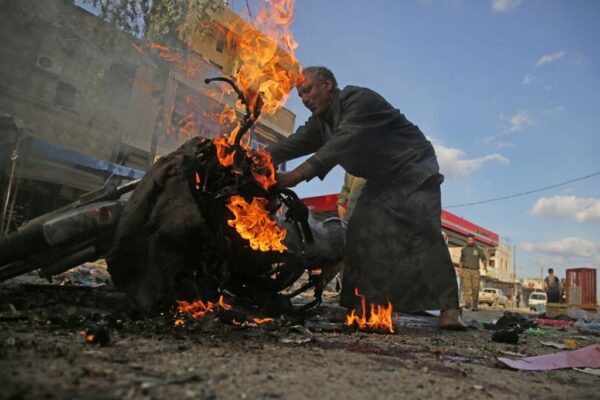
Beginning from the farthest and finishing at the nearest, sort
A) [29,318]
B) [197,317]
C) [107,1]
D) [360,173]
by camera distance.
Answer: [107,1]
[360,173]
[197,317]
[29,318]

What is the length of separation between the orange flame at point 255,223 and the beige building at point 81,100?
7.46 metres

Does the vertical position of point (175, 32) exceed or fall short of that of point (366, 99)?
it exceeds it

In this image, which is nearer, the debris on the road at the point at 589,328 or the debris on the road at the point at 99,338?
the debris on the road at the point at 99,338

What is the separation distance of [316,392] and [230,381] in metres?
0.30

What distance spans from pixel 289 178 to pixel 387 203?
1.12 meters

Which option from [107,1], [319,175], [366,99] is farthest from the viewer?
[107,1]

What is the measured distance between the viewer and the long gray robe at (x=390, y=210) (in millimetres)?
3467

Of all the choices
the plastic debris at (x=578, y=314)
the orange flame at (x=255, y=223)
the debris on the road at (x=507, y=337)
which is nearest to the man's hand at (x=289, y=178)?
the orange flame at (x=255, y=223)

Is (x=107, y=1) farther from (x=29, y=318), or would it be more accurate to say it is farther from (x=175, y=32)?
(x=29, y=318)

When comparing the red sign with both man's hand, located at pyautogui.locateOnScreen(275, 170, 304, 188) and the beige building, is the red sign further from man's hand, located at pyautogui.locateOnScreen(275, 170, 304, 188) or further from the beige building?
man's hand, located at pyautogui.locateOnScreen(275, 170, 304, 188)

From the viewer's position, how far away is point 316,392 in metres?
1.34

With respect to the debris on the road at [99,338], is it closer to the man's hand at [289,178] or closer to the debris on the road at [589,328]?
the man's hand at [289,178]

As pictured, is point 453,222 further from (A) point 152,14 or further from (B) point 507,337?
(B) point 507,337

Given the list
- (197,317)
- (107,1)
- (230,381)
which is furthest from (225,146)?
(107,1)
